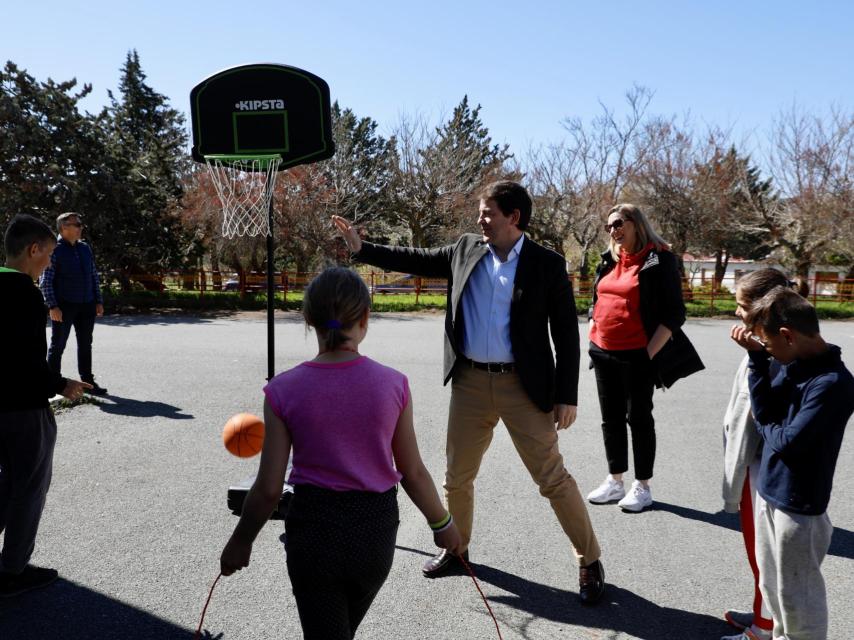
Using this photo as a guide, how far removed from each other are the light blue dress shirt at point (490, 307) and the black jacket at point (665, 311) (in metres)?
1.25

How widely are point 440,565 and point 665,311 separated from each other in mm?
Result: 2091

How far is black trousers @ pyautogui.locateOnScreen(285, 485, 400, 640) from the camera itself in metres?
1.85

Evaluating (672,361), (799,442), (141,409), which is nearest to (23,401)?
(799,442)

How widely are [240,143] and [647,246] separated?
113 inches

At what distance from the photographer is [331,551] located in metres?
1.85

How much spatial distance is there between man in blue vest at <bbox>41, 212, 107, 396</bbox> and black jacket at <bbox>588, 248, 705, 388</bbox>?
19.2 ft

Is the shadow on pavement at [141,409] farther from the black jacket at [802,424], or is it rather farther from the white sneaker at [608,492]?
the black jacket at [802,424]

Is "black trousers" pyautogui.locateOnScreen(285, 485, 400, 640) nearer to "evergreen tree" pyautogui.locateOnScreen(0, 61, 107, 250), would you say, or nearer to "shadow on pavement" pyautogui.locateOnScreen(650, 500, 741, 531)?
"shadow on pavement" pyautogui.locateOnScreen(650, 500, 741, 531)

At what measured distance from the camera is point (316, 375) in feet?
6.16

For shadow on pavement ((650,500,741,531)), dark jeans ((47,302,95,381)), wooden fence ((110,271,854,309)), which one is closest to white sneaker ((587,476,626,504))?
shadow on pavement ((650,500,741,531))

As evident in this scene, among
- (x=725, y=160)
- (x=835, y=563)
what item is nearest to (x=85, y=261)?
(x=835, y=563)

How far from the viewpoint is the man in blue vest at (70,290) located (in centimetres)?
692

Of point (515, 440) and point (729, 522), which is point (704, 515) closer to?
point (729, 522)

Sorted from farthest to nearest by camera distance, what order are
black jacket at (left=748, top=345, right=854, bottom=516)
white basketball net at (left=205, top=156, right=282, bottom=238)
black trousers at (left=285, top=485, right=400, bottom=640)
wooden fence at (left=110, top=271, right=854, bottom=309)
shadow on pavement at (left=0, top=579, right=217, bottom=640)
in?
1. wooden fence at (left=110, top=271, right=854, bottom=309)
2. white basketball net at (left=205, top=156, right=282, bottom=238)
3. shadow on pavement at (left=0, top=579, right=217, bottom=640)
4. black jacket at (left=748, top=345, right=854, bottom=516)
5. black trousers at (left=285, top=485, right=400, bottom=640)
